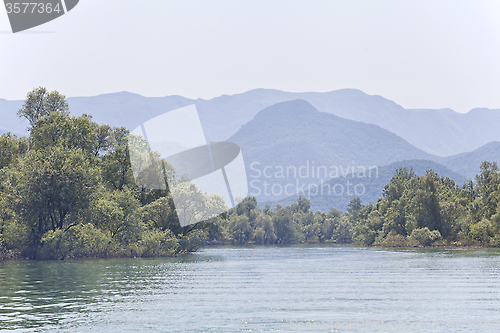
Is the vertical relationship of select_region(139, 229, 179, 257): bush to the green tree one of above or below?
below

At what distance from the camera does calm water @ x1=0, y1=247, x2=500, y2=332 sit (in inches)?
958

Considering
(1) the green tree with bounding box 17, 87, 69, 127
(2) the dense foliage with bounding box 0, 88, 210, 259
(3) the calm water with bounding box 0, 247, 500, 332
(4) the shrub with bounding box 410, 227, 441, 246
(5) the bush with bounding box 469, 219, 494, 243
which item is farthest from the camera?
(4) the shrub with bounding box 410, 227, 441, 246

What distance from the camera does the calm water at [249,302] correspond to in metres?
24.3

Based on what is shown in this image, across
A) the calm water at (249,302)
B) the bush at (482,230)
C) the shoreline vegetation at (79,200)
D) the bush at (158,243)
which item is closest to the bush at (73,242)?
the shoreline vegetation at (79,200)

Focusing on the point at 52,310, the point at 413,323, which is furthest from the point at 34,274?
the point at 413,323

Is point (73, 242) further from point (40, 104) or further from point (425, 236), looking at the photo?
point (425, 236)

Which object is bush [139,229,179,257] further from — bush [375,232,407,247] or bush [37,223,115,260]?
bush [375,232,407,247]

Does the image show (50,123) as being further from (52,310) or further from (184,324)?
(184,324)

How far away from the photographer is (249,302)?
104 feet

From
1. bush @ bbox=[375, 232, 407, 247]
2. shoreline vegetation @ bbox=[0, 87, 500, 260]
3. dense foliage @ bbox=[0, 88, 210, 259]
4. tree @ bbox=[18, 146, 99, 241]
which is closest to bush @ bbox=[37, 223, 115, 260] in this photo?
dense foliage @ bbox=[0, 88, 210, 259]

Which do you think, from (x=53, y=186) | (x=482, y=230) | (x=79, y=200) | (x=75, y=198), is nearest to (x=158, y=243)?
(x=79, y=200)

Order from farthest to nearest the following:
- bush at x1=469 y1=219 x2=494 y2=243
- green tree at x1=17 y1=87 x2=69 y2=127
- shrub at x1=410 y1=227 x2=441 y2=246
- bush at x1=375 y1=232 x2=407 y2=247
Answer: bush at x1=375 y1=232 x2=407 y2=247 → shrub at x1=410 y1=227 x2=441 y2=246 → bush at x1=469 y1=219 x2=494 y2=243 → green tree at x1=17 y1=87 x2=69 y2=127

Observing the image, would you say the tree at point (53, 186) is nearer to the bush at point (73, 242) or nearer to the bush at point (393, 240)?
the bush at point (73, 242)

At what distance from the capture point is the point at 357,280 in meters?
44.9
